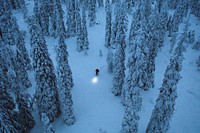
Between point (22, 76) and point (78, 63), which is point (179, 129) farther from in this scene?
point (22, 76)

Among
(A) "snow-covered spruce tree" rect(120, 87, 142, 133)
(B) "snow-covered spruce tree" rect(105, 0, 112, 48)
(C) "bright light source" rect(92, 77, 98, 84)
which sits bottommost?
(C) "bright light source" rect(92, 77, 98, 84)

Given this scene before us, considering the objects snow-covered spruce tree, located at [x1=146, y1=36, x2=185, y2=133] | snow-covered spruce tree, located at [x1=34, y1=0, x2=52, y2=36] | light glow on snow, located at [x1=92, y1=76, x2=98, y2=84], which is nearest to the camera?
snow-covered spruce tree, located at [x1=146, y1=36, x2=185, y2=133]

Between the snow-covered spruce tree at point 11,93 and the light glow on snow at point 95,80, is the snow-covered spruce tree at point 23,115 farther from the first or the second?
the light glow on snow at point 95,80

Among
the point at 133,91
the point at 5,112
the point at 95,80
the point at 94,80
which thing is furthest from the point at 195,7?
the point at 5,112

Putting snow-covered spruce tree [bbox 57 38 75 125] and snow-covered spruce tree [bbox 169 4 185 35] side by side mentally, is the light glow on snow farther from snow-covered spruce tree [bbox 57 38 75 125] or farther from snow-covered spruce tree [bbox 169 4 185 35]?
snow-covered spruce tree [bbox 169 4 185 35]

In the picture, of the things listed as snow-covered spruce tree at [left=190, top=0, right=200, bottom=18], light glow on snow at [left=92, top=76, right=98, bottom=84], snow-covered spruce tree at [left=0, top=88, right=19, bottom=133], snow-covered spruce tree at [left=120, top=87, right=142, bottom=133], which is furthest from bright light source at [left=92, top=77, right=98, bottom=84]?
snow-covered spruce tree at [left=190, top=0, right=200, bottom=18]

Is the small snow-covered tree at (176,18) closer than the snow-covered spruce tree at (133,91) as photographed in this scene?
No

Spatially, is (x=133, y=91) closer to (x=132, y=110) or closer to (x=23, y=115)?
(x=132, y=110)

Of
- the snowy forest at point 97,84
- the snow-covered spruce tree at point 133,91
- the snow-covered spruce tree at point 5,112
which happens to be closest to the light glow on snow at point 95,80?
the snowy forest at point 97,84

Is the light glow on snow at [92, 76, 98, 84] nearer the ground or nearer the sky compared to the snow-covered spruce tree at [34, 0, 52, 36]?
nearer the ground
